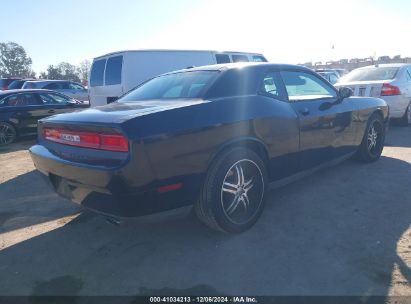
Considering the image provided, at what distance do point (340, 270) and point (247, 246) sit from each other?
0.75m

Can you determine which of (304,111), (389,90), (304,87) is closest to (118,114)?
(304,111)

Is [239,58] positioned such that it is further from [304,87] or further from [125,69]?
[304,87]

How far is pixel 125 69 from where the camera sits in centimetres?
698

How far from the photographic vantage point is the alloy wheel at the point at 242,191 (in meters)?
2.97

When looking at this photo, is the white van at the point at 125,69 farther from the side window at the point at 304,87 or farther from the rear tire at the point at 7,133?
the side window at the point at 304,87

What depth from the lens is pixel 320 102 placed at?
3.89 metres

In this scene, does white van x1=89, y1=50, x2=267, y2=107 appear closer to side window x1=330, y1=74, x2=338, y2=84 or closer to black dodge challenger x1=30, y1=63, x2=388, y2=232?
black dodge challenger x1=30, y1=63, x2=388, y2=232

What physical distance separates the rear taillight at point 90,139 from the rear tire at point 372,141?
3765 millimetres

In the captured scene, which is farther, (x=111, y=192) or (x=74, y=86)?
(x=74, y=86)

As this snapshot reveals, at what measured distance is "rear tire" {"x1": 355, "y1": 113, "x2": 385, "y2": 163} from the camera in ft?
16.0

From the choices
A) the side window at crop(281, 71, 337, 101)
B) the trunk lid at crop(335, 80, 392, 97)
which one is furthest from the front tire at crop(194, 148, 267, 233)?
the trunk lid at crop(335, 80, 392, 97)

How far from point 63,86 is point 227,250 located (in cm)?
1410

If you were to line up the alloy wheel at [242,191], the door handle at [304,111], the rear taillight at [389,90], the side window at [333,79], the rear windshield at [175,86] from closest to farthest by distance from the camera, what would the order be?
1. the alloy wheel at [242,191]
2. the rear windshield at [175,86]
3. the door handle at [304,111]
4. the rear taillight at [389,90]
5. the side window at [333,79]

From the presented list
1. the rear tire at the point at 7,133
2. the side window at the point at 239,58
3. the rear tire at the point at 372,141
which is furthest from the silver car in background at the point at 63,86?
the rear tire at the point at 372,141
